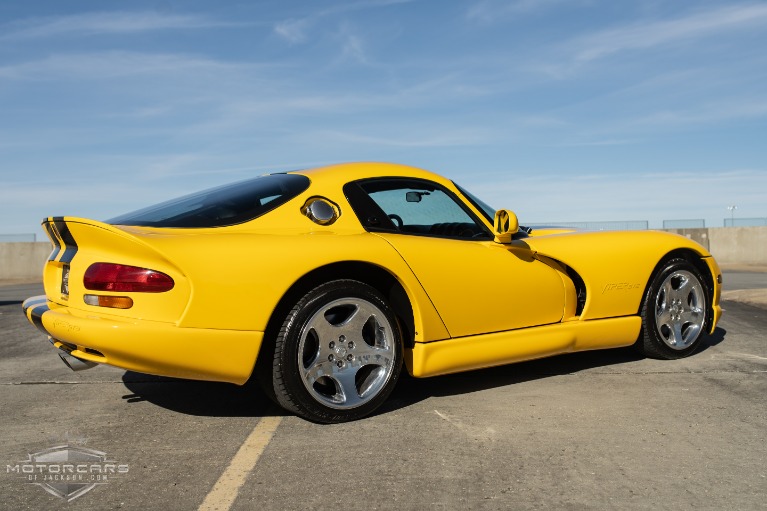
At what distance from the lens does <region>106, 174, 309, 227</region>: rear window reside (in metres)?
3.85

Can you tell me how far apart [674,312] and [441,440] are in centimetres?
265

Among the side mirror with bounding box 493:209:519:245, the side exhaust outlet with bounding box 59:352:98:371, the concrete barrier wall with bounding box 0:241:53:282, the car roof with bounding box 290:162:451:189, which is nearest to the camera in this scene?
the side exhaust outlet with bounding box 59:352:98:371

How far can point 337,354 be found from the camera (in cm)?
376

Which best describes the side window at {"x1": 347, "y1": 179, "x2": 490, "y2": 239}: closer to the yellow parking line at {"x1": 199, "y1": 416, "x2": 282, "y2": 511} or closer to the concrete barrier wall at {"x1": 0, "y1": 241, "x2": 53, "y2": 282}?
A: the yellow parking line at {"x1": 199, "y1": 416, "x2": 282, "y2": 511}

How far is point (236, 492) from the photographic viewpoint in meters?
2.74

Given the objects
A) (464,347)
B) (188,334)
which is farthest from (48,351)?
(464,347)

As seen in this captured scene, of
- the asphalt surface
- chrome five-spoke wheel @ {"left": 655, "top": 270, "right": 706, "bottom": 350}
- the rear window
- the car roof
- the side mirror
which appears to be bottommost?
the asphalt surface

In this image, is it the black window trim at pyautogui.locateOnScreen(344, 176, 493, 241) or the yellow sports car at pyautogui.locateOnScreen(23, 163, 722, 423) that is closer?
the yellow sports car at pyautogui.locateOnScreen(23, 163, 722, 423)

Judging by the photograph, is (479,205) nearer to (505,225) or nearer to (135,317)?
(505,225)

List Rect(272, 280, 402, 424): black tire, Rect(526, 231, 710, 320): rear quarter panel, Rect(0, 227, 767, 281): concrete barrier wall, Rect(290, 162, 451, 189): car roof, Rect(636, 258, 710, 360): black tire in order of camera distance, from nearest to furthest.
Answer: Rect(272, 280, 402, 424): black tire < Rect(290, 162, 451, 189): car roof < Rect(526, 231, 710, 320): rear quarter panel < Rect(636, 258, 710, 360): black tire < Rect(0, 227, 767, 281): concrete barrier wall

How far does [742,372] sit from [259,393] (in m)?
3.03

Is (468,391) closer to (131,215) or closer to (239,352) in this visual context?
(239,352)

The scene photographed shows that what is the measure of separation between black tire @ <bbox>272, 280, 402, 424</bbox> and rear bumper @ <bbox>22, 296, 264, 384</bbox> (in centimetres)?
18

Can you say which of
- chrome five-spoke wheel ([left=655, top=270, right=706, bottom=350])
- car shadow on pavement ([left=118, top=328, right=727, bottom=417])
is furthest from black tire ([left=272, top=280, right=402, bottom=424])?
chrome five-spoke wheel ([left=655, top=270, right=706, bottom=350])
